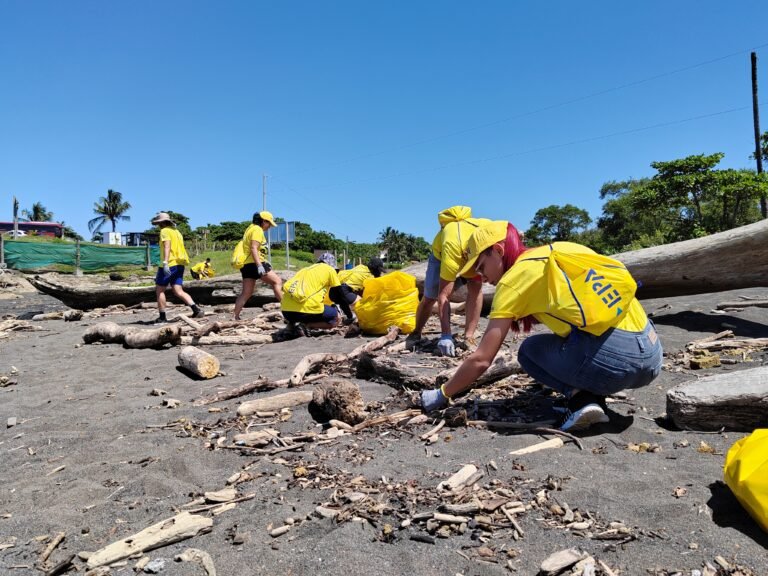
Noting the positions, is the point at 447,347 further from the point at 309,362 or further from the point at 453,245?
the point at 309,362

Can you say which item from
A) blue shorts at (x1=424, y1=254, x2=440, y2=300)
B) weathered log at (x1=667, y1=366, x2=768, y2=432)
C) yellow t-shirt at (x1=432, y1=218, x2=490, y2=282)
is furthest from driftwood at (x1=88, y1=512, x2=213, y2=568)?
blue shorts at (x1=424, y1=254, x2=440, y2=300)

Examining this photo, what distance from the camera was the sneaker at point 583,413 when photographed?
2615 millimetres

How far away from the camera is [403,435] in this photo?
2877 mm

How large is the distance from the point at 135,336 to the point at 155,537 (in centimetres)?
479

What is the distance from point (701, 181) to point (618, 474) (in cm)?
2169

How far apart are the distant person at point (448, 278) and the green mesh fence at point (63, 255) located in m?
17.5

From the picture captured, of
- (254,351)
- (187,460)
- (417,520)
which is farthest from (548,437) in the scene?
(254,351)

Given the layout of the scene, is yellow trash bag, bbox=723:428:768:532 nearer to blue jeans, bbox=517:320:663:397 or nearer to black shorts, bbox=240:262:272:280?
blue jeans, bbox=517:320:663:397

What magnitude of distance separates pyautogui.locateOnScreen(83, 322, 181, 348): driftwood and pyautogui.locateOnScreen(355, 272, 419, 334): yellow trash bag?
2265 millimetres

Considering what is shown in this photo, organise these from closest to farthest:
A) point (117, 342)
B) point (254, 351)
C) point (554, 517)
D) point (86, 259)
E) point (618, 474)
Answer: point (554, 517)
point (618, 474)
point (254, 351)
point (117, 342)
point (86, 259)

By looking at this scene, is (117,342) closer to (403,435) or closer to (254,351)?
(254,351)

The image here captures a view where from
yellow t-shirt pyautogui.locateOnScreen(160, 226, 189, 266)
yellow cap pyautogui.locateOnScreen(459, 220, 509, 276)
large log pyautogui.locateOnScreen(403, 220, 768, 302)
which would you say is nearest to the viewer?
yellow cap pyautogui.locateOnScreen(459, 220, 509, 276)

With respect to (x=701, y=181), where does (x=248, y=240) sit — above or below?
below

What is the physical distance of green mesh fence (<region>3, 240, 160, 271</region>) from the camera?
21016mm
